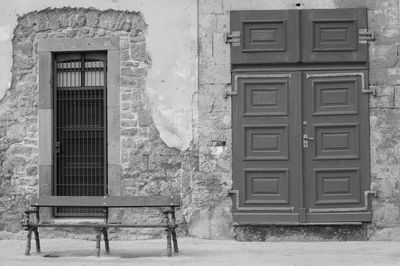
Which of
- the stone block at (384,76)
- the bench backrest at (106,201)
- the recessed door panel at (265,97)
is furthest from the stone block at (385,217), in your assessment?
the bench backrest at (106,201)

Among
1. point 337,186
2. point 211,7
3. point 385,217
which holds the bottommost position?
point 385,217

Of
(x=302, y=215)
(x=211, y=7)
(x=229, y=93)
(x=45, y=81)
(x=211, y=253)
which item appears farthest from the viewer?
(x=45, y=81)

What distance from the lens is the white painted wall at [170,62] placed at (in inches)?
422

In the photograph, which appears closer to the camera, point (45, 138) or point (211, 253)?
point (211, 253)

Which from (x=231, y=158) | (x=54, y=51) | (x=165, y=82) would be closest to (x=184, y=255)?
(x=231, y=158)

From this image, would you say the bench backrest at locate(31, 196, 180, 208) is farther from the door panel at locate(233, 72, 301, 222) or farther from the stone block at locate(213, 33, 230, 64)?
the stone block at locate(213, 33, 230, 64)

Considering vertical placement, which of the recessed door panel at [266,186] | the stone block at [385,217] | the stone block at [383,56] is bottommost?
the stone block at [385,217]

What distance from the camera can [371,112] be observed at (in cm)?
1053

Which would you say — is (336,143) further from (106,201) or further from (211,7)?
(106,201)

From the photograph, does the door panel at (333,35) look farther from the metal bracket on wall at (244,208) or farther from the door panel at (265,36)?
the metal bracket on wall at (244,208)

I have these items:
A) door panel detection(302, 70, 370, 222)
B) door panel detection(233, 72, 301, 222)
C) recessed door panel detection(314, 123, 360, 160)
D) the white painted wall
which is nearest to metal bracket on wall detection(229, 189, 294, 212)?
door panel detection(233, 72, 301, 222)

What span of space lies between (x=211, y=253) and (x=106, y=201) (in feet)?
4.41

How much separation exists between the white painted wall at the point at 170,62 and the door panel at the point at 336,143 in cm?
152

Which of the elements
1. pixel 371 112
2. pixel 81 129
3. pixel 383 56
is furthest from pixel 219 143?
pixel 383 56
